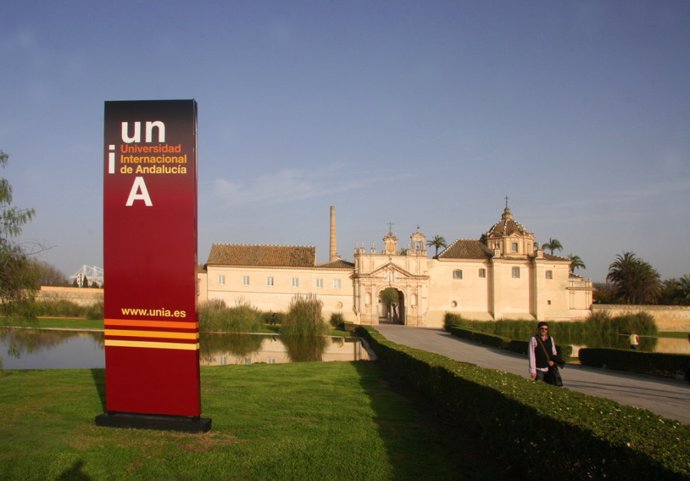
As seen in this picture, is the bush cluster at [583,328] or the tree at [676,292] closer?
the bush cluster at [583,328]

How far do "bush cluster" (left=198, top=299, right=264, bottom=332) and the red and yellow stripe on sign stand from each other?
92.4ft

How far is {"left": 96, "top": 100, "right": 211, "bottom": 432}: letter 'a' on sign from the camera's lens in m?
8.73

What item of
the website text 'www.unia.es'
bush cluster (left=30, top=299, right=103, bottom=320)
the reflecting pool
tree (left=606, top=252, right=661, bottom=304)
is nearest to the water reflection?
the reflecting pool

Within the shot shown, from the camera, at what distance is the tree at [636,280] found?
61094 mm

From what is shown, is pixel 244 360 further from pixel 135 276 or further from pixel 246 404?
pixel 135 276

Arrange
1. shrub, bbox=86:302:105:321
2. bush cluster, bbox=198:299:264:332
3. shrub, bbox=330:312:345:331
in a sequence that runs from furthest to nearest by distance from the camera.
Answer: shrub, bbox=330:312:345:331
shrub, bbox=86:302:105:321
bush cluster, bbox=198:299:264:332

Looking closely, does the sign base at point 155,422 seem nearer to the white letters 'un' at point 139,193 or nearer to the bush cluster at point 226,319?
the white letters 'un' at point 139,193

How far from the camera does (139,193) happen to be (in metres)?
9.02

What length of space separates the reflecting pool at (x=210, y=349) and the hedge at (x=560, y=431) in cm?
1294

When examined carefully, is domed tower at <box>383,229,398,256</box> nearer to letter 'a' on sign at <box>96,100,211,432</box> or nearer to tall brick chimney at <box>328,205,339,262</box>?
tall brick chimney at <box>328,205,339,262</box>

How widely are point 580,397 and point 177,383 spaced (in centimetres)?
553

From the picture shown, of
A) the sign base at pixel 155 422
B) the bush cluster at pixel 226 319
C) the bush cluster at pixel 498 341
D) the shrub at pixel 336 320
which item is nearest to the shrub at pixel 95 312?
the bush cluster at pixel 226 319

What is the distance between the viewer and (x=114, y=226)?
9047mm

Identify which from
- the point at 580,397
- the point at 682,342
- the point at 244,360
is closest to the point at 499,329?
the point at 682,342
